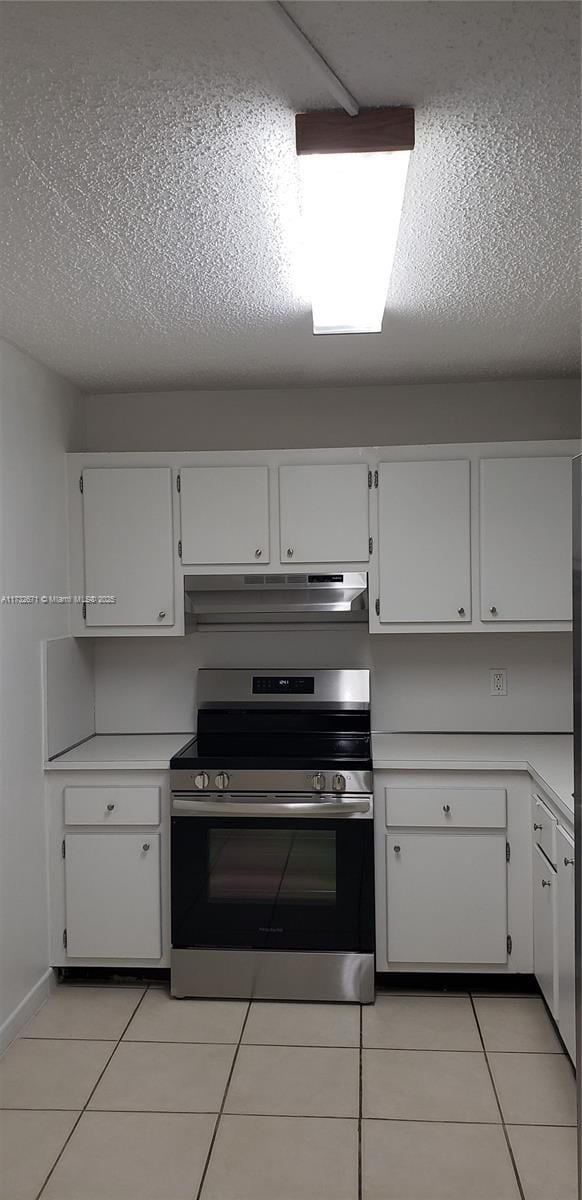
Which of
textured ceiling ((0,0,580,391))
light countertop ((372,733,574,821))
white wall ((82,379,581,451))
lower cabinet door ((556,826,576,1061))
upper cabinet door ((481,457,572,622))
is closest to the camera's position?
textured ceiling ((0,0,580,391))

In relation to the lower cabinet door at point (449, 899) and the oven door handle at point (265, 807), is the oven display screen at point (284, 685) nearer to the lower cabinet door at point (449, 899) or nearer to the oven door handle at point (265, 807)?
the oven door handle at point (265, 807)

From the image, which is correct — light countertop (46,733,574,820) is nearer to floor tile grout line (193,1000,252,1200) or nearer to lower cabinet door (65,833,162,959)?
lower cabinet door (65,833,162,959)

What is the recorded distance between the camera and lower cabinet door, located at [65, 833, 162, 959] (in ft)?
11.8

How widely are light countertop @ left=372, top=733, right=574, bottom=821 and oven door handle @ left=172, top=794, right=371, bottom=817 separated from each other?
0.65 feet

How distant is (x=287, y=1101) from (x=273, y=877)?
0.86 m

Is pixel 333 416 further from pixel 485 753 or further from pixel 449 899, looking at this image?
pixel 449 899

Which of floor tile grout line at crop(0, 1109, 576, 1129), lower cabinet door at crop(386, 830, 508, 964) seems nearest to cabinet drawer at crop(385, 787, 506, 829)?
lower cabinet door at crop(386, 830, 508, 964)

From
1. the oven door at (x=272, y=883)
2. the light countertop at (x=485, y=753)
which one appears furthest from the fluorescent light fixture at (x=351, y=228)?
the oven door at (x=272, y=883)

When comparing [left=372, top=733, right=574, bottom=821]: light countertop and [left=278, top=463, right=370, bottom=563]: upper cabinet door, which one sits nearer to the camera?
[left=372, top=733, right=574, bottom=821]: light countertop

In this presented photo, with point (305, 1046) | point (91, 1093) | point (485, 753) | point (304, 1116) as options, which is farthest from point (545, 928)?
point (91, 1093)

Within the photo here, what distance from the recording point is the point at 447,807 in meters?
3.51

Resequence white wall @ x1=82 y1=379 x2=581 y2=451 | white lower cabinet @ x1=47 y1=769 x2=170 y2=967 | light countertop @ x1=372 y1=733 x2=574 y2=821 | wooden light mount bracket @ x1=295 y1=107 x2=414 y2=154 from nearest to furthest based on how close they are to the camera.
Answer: wooden light mount bracket @ x1=295 y1=107 x2=414 y2=154 → light countertop @ x1=372 y1=733 x2=574 y2=821 → white lower cabinet @ x1=47 y1=769 x2=170 y2=967 → white wall @ x1=82 y1=379 x2=581 y2=451

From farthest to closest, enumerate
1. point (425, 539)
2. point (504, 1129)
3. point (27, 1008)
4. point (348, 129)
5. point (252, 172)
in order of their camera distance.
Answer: point (425, 539), point (27, 1008), point (504, 1129), point (252, 172), point (348, 129)

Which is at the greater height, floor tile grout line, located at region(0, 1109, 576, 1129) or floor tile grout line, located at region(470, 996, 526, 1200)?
floor tile grout line, located at region(470, 996, 526, 1200)
